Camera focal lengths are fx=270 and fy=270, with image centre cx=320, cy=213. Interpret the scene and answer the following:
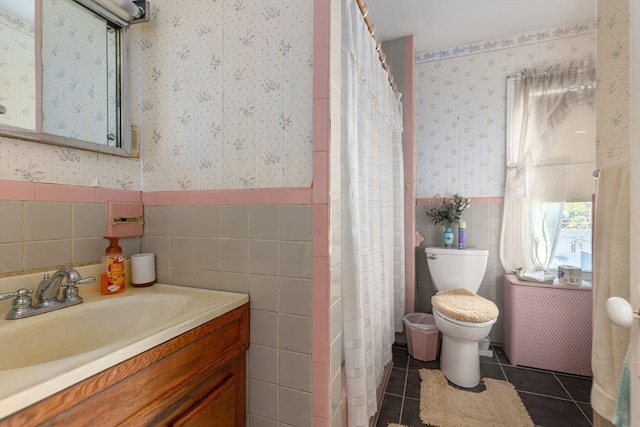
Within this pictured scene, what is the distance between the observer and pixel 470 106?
7.75 ft

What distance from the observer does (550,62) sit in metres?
2.19

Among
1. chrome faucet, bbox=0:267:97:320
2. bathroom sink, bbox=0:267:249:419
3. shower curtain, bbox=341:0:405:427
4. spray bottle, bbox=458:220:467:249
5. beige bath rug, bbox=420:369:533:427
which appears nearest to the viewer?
bathroom sink, bbox=0:267:249:419

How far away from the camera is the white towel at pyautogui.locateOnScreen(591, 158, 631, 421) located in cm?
71

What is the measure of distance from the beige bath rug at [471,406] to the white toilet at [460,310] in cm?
10

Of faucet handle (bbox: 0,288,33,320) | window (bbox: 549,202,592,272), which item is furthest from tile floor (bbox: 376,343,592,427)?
faucet handle (bbox: 0,288,33,320)

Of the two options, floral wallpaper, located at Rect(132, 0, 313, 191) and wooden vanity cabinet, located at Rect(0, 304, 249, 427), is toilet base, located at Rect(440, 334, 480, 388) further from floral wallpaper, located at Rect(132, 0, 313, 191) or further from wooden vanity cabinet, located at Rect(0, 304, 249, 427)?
floral wallpaper, located at Rect(132, 0, 313, 191)

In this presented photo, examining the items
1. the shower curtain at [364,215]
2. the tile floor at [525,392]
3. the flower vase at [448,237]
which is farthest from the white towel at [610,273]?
the flower vase at [448,237]

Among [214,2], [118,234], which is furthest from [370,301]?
[214,2]

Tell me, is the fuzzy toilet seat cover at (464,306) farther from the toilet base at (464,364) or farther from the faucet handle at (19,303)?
the faucet handle at (19,303)

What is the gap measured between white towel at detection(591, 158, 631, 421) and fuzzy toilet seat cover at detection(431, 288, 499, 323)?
2.87 ft

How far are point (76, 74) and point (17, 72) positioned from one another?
189 millimetres

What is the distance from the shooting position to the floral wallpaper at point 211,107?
926mm

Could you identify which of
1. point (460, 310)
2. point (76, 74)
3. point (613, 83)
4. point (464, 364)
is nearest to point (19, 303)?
point (76, 74)

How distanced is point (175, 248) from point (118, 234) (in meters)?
0.21
